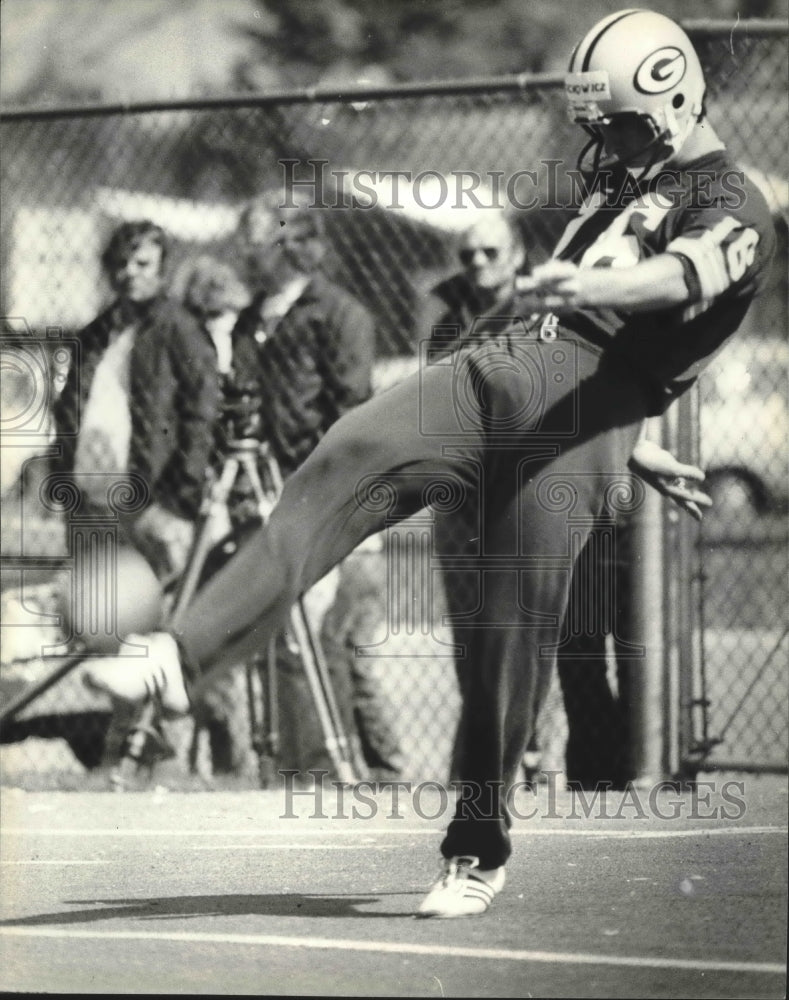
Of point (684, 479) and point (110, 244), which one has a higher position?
point (110, 244)

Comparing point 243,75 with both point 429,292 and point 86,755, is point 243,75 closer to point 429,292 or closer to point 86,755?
point 429,292

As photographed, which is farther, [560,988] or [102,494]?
[102,494]

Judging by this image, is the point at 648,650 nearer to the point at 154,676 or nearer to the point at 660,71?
the point at 154,676

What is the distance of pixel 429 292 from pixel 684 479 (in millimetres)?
1110

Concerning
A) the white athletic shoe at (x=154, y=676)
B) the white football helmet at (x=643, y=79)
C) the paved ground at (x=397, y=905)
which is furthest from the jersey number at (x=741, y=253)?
the white athletic shoe at (x=154, y=676)

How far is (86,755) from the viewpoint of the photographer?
4.80 m

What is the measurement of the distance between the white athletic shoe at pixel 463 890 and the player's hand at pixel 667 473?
77 cm

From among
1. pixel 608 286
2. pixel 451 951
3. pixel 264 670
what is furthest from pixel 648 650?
pixel 608 286

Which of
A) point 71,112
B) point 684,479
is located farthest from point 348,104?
point 684,479

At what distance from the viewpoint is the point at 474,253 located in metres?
3.87

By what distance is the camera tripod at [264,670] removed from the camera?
4230 millimetres

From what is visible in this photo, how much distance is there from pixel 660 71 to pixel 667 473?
0.73m

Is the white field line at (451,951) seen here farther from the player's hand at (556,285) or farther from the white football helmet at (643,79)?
the white football helmet at (643,79)

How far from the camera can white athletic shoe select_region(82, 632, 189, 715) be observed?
127 inches
